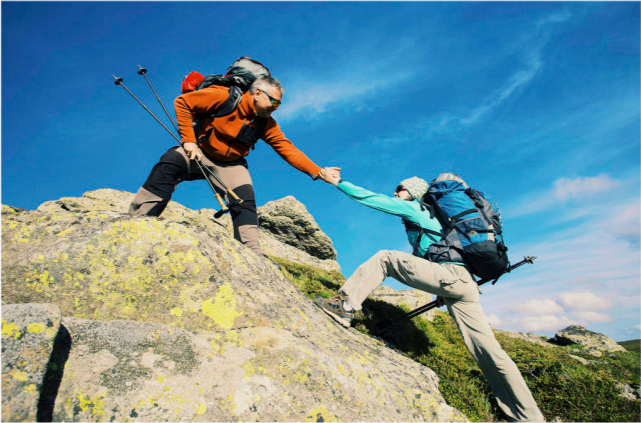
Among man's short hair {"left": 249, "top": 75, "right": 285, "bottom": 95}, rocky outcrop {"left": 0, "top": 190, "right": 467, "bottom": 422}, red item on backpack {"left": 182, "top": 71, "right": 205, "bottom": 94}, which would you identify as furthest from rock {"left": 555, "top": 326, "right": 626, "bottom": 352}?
red item on backpack {"left": 182, "top": 71, "right": 205, "bottom": 94}

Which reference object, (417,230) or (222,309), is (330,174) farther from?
(222,309)

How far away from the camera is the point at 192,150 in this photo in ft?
20.7

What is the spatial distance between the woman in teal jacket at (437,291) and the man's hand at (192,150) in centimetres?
312

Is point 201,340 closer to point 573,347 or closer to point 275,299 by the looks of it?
point 275,299

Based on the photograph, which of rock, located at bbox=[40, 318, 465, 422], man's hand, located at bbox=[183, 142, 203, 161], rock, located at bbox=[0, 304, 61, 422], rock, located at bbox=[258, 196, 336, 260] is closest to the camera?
rock, located at bbox=[0, 304, 61, 422]

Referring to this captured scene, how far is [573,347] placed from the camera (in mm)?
16719

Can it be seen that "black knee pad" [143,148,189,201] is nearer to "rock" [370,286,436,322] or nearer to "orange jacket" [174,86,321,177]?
"orange jacket" [174,86,321,177]

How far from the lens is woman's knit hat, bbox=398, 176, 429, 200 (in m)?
7.52

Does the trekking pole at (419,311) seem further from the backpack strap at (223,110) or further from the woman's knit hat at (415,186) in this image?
the backpack strap at (223,110)

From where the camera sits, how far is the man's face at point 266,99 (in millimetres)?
6645

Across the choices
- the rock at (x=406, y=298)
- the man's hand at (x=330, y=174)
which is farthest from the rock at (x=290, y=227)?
the man's hand at (x=330, y=174)

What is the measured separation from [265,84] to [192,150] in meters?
1.86

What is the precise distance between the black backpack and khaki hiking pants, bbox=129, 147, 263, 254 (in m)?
0.55

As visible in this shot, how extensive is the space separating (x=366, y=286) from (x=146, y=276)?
3989 millimetres
